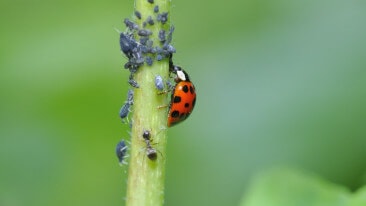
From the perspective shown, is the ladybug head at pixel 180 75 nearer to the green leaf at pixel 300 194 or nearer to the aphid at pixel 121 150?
the aphid at pixel 121 150

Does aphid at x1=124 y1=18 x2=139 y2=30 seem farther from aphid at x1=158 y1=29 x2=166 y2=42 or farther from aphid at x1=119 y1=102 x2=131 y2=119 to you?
aphid at x1=119 y1=102 x2=131 y2=119

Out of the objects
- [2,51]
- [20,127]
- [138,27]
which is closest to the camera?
[138,27]

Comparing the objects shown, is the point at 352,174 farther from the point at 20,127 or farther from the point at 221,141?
the point at 20,127

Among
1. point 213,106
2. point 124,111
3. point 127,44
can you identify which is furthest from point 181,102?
point 213,106

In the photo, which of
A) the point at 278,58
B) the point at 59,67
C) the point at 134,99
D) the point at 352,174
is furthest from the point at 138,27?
the point at 59,67

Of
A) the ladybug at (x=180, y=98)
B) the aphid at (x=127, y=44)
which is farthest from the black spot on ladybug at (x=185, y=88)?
the aphid at (x=127, y=44)
